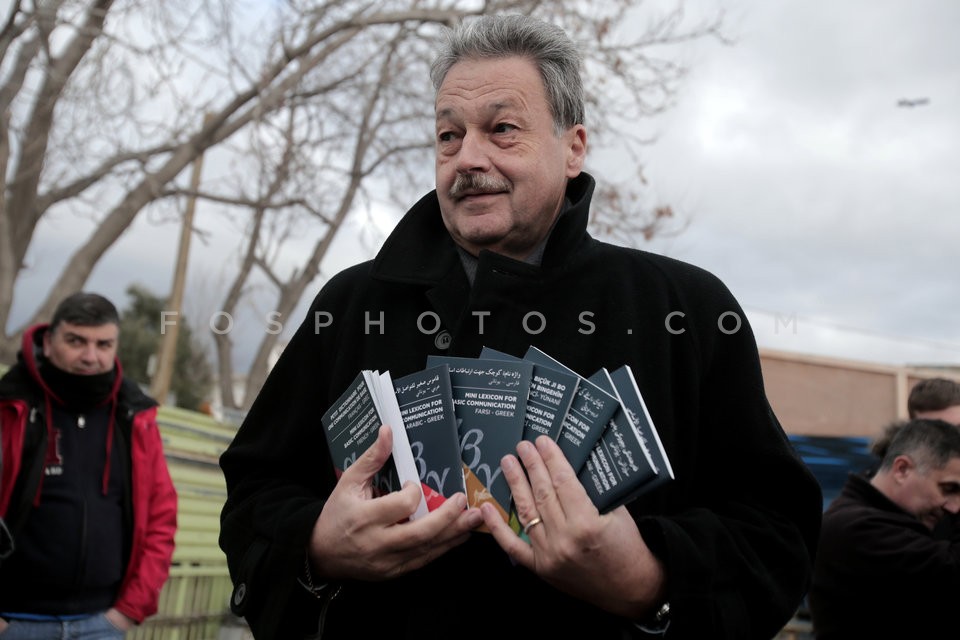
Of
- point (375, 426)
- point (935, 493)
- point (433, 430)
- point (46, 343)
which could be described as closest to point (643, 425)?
point (433, 430)

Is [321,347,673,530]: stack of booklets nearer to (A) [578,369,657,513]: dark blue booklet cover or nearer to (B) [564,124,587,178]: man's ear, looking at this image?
(A) [578,369,657,513]: dark blue booklet cover

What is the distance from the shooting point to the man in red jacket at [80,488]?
13.6ft

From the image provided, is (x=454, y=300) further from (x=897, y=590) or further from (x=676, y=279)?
(x=897, y=590)

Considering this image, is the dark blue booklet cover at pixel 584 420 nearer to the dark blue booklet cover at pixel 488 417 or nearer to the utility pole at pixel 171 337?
the dark blue booklet cover at pixel 488 417

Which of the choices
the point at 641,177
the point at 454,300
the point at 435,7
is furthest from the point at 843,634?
the point at 435,7

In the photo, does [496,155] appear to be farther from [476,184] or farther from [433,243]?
[433,243]

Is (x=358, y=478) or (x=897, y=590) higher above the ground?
(x=358, y=478)

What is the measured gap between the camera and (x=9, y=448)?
166 inches

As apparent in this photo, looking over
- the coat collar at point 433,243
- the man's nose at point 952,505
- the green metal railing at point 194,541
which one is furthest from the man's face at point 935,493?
the green metal railing at point 194,541

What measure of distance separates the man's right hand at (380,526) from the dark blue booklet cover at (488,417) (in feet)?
0.17

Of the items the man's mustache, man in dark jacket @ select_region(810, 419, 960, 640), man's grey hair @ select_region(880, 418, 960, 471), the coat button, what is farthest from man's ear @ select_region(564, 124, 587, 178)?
man's grey hair @ select_region(880, 418, 960, 471)

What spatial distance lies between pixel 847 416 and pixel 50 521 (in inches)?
333

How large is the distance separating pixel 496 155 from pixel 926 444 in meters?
3.13

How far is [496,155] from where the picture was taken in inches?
75.7
